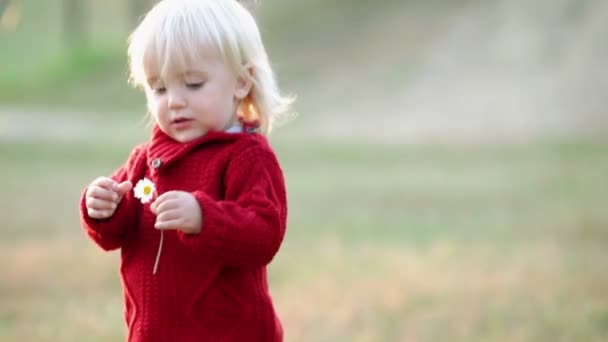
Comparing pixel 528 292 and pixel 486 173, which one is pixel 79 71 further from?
pixel 528 292

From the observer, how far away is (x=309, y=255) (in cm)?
667

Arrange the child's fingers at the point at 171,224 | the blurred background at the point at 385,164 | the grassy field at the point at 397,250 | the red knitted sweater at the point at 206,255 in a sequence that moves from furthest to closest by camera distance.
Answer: the blurred background at the point at 385,164 < the grassy field at the point at 397,250 < the red knitted sweater at the point at 206,255 < the child's fingers at the point at 171,224

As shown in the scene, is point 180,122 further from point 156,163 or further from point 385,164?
point 385,164

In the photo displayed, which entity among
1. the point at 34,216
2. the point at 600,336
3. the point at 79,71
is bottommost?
the point at 600,336

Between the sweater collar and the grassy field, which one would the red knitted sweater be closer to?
the sweater collar

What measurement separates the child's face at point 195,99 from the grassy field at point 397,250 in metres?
2.25

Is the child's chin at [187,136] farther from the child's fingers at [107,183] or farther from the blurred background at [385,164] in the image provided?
the blurred background at [385,164]

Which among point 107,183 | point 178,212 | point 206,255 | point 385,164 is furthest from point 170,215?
point 385,164

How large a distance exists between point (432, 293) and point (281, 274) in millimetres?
1029

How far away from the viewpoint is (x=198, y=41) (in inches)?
98.3

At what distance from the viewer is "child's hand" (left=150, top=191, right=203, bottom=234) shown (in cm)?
232

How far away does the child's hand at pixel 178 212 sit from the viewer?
2.32 meters

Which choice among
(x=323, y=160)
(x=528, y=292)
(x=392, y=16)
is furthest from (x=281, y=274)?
(x=392, y=16)

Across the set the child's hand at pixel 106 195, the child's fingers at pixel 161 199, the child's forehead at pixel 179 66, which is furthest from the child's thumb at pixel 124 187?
the child's forehead at pixel 179 66
